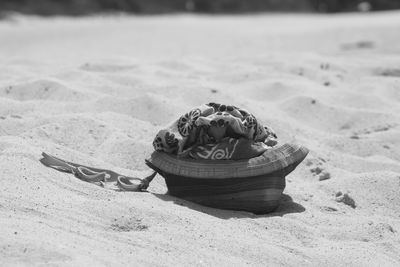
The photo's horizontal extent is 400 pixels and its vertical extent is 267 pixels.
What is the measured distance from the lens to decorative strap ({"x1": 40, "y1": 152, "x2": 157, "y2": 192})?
2.81 meters

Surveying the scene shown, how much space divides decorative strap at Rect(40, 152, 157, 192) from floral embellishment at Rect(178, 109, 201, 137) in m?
0.21

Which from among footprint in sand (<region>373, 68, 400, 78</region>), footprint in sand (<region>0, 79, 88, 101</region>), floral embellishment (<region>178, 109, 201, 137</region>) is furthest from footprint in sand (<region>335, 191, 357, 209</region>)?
footprint in sand (<region>373, 68, 400, 78</region>)

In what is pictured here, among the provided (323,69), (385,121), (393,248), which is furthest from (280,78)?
(393,248)

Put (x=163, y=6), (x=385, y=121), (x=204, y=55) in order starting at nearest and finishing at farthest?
(x=385, y=121) < (x=204, y=55) < (x=163, y=6)

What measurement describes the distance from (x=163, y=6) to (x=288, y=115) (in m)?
7.93

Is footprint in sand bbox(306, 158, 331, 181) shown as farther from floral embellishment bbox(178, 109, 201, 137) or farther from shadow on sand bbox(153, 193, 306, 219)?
floral embellishment bbox(178, 109, 201, 137)

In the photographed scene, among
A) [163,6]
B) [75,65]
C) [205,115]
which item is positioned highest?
[205,115]

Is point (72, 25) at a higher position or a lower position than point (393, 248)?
lower

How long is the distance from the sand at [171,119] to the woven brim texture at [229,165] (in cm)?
12

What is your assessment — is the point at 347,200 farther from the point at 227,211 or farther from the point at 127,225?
the point at 127,225

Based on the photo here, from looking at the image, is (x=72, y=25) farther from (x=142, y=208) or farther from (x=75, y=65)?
(x=142, y=208)

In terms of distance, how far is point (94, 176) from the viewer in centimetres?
283

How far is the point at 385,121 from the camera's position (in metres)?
3.91

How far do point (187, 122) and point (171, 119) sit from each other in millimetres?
933
